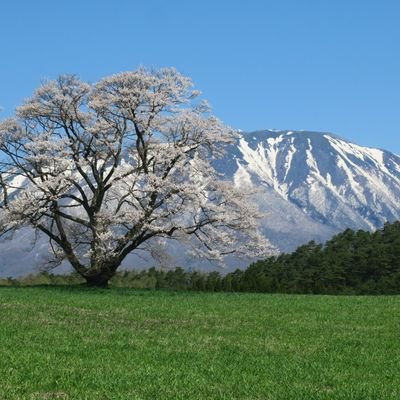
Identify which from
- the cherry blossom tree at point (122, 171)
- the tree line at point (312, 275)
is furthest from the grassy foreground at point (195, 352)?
the tree line at point (312, 275)

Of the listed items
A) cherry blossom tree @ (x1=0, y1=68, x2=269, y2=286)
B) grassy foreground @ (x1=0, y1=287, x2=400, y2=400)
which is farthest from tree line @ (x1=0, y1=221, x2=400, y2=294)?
grassy foreground @ (x1=0, y1=287, x2=400, y2=400)

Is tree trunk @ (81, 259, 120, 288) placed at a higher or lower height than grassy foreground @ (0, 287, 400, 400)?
higher

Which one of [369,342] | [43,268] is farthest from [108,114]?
[369,342]

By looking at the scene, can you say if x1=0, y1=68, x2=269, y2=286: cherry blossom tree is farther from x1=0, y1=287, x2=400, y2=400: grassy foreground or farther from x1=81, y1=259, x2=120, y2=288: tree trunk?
x1=0, y1=287, x2=400, y2=400: grassy foreground

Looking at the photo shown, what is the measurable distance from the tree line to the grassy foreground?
23.8 m

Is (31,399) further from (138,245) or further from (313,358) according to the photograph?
(138,245)

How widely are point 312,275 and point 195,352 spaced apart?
44.1 metres

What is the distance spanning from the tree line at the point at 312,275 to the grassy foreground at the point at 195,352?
23756mm

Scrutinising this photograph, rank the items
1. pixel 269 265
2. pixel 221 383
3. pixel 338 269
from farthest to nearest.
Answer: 1. pixel 269 265
2. pixel 338 269
3. pixel 221 383

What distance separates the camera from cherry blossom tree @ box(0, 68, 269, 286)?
49.9 m

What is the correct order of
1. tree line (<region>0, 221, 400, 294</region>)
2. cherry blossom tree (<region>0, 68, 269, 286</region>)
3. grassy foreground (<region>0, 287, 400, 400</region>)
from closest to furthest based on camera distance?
1. grassy foreground (<region>0, 287, 400, 400</region>)
2. cherry blossom tree (<region>0, 68, 269, 286</region>)
3. tree line (<region>0, 221, 400, 294</region>)

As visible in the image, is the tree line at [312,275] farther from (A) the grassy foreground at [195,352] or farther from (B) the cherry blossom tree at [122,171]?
(A) the grassy foreground at [195,352]

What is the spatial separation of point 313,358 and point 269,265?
5048cm

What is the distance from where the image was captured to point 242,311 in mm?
31672
